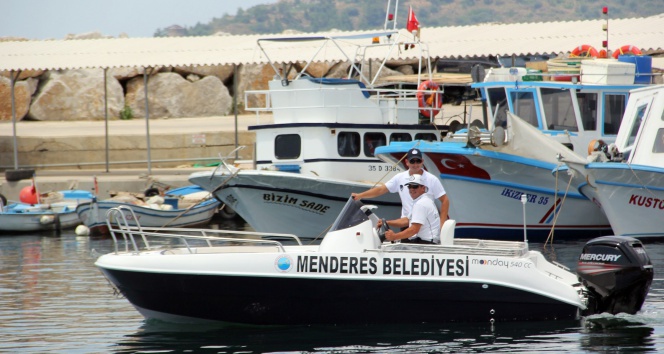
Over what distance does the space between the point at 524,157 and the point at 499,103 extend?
282cm

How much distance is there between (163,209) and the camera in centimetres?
2264

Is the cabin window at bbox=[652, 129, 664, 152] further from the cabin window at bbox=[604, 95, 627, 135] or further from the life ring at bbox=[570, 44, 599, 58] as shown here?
the life ring at bbox=[570, 44, 599, 58]

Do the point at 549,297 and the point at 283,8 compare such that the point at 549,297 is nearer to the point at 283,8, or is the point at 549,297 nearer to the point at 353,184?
the point at 353,184

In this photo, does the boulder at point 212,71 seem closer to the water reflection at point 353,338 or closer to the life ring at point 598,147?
the life ring at point 598,147

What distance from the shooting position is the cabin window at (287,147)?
20953 millimetres

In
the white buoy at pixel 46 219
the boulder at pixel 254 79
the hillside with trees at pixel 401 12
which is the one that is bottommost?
the white buoy at pixel 46 219

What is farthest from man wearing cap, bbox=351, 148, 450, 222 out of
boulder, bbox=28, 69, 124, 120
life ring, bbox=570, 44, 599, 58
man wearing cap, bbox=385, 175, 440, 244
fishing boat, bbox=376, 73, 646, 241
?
boulder, bbox=28, 69, 124, 120

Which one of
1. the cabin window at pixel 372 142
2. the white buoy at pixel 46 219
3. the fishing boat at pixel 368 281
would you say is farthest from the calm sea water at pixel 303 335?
the white buoy at pixel 46 219

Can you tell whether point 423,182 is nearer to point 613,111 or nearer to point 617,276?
point 617,276

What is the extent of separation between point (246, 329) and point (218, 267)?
795 millimetres

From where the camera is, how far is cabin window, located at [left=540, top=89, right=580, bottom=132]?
67.0ft

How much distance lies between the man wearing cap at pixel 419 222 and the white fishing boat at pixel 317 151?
9.06 metres

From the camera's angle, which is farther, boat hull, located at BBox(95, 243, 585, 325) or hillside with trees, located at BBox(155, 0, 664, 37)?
hillside with trees, located at BBox(155, 0, 664, 37)

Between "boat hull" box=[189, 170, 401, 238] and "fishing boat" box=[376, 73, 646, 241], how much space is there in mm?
1186
